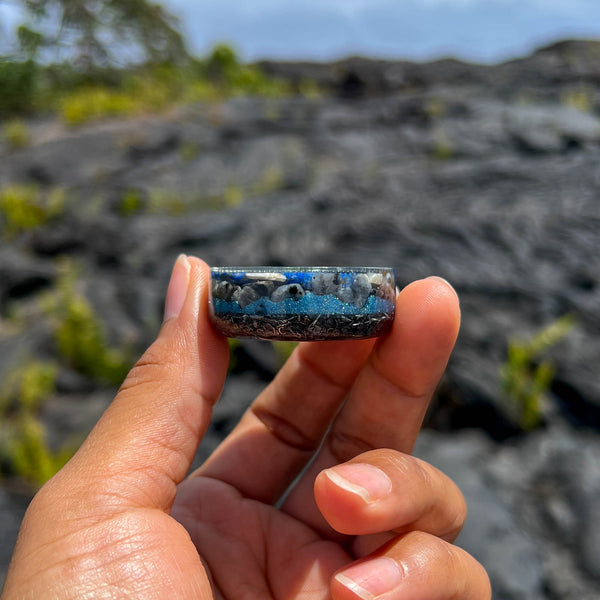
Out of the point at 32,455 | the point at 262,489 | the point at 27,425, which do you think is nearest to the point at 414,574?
the point at 262,489

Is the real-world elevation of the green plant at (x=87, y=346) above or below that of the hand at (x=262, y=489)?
below

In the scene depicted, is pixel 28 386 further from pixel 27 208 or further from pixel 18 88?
pixel 18 88

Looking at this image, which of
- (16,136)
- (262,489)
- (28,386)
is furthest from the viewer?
(16,136)

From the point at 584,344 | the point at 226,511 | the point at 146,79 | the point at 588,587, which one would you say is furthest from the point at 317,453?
the point at 146,79

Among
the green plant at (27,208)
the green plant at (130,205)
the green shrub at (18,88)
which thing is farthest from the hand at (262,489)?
the green shrub at (18,88)

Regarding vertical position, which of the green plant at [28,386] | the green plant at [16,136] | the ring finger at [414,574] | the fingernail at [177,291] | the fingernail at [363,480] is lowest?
the green plant at [28,386]

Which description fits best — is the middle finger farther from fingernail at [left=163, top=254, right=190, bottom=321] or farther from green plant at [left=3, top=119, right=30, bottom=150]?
green plant at [left=3, top=119, right=30, bottom=150]

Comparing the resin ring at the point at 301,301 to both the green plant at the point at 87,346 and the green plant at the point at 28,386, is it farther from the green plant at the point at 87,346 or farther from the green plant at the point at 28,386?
the green plant at the point at 28,386

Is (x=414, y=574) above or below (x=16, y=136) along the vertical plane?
below
